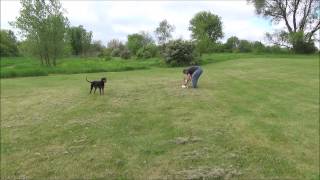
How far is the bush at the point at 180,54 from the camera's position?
3886 cm

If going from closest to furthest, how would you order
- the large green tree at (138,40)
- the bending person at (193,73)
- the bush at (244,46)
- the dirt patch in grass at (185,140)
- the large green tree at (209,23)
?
the dirt patch in grass at (185,140)
the bending person at (193,73)
the bush at (244,46)
the large green tree at (209,23)
the large green tree at (138,40)

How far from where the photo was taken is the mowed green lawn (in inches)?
416

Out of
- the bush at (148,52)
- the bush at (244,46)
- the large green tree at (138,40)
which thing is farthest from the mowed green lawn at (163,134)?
the large green tree at (138,40)

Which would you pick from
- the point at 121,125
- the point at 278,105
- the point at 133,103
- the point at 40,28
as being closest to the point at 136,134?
the point at 121,125

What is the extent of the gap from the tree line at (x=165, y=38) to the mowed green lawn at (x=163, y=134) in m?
20.4

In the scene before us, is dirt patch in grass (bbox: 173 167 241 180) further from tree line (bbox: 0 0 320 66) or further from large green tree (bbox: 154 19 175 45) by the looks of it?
large green tree (bbox: 154 19 175 45)

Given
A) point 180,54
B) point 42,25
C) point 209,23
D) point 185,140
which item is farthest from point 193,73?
point 209,23

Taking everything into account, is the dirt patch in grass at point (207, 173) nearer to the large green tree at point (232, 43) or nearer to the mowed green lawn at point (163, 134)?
the mowed green lawn at point (163, 134)

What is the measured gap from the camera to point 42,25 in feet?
131

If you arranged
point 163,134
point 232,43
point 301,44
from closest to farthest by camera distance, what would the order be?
point 163,134 < point 301,44 < point 232,43

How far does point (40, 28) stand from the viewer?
39.9 m

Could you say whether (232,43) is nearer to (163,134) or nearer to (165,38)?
(165,38)

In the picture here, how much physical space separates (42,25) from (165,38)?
133ft

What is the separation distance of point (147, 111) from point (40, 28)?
27006mm
